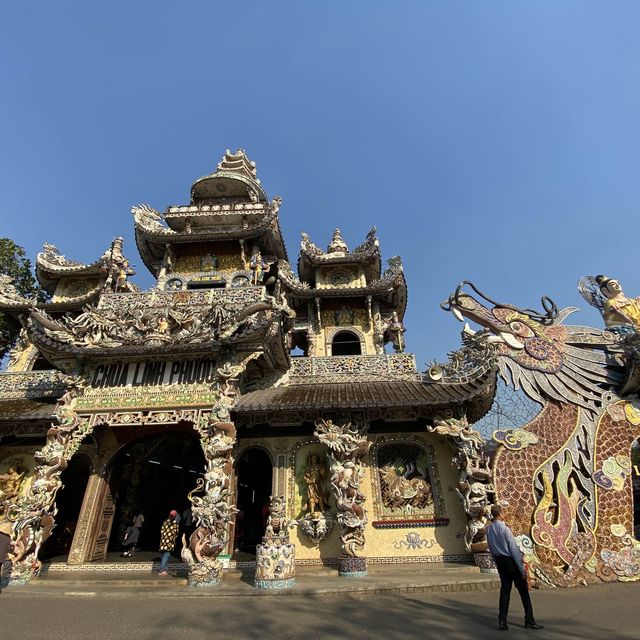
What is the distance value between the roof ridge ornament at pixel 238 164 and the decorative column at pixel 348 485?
1568 centimetres

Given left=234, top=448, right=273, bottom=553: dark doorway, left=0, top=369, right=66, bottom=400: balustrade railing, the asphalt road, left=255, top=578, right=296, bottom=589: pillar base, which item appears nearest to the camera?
the asphalt road

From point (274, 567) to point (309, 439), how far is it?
3.60 metres

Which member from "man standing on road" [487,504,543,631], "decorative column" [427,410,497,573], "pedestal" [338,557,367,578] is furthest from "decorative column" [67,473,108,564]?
"man standing on road" [487,504,543,631]

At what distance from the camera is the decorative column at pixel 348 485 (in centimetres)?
801

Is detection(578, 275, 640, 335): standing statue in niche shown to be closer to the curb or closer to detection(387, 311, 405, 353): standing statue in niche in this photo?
detection(387, 311, 405, 353): standing statue in niche

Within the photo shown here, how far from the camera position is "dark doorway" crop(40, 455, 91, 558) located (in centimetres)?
1175

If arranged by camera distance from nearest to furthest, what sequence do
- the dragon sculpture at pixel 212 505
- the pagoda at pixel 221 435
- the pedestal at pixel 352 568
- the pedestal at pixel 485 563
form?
the dragon sculpture at pixel 212 505, the pedestal at pixel 485 563, the pedestal at pixel 352 568, the pagoda at pixel 221 435

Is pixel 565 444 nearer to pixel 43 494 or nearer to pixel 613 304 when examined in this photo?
pixel 613 304

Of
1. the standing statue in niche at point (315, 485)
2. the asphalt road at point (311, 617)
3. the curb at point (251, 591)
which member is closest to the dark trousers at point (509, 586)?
the asphalt road at point (311, 617)

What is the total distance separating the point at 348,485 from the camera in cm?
853

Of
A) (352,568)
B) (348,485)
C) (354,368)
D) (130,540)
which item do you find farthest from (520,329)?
(130,540)

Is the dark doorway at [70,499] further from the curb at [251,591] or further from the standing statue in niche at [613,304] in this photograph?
the standing statue in niche at [613,304]

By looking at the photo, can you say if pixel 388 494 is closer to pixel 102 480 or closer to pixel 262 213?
pixel 102 480

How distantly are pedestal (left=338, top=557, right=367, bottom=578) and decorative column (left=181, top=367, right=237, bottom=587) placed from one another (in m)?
2.57
